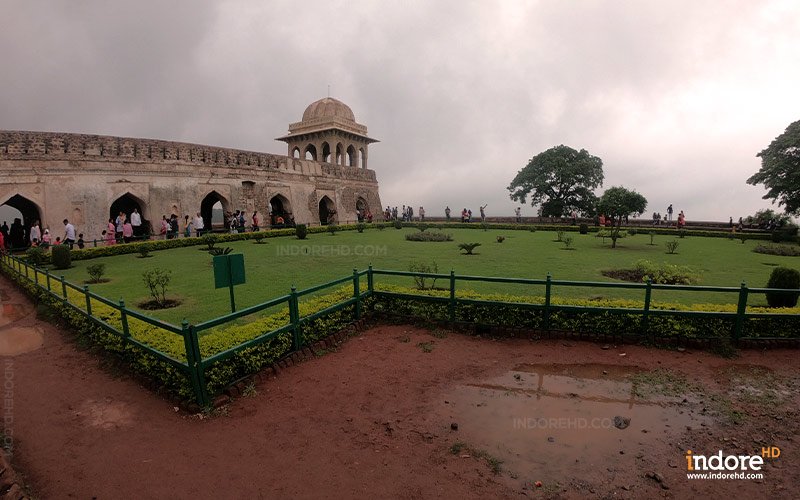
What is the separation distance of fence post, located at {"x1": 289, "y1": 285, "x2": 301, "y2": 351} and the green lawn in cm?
233

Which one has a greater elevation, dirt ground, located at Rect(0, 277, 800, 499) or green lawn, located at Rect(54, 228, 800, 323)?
green lawn, located at Rect(54, 228, 800, 323)

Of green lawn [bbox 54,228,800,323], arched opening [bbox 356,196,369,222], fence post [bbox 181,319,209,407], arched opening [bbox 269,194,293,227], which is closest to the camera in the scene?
fence post [bbox 181,319,209,407]

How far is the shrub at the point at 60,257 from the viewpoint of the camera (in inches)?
475

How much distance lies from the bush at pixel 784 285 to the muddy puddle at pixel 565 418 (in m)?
4.07

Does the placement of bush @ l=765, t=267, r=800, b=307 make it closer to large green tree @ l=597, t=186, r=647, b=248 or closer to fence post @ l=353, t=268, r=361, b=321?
fence post @ l=353, t=268, r=361, b=321

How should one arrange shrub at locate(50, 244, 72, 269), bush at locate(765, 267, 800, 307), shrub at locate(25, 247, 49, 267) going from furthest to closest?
1. shrub at locate(25, 247, 49, 267)
2. shrub at locate(50, 244, 72, 269)
3. bush at locate(765, 267, 800, 307)

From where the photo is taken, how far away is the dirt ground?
9.82 ft

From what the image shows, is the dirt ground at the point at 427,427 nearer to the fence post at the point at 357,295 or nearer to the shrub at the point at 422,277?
the fence post at the point at 357,295

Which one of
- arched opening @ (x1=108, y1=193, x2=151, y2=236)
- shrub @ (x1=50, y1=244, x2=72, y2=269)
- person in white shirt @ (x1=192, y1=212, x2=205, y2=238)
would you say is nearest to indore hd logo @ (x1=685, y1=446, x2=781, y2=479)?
shrub @ (x1=50, y1=244, x2=72, y2=269)

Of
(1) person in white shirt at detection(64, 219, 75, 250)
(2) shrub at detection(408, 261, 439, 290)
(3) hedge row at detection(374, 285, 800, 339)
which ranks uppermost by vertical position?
(1) person in white shirt at detection(64, 219, 75, 250)

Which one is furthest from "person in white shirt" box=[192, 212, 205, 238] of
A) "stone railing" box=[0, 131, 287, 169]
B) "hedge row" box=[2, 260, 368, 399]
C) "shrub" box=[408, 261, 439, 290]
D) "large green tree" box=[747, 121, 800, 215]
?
"large green tree" box=[747, 121, 800, 215]

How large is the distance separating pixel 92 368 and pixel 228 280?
201 centimetres

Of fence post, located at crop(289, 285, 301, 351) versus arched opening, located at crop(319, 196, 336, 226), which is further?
arched opening, located at crop(319, 196, 336, 226)

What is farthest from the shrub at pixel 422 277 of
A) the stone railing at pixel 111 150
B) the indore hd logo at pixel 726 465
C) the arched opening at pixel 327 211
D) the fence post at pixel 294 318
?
the arched opening at pixel 327 211
